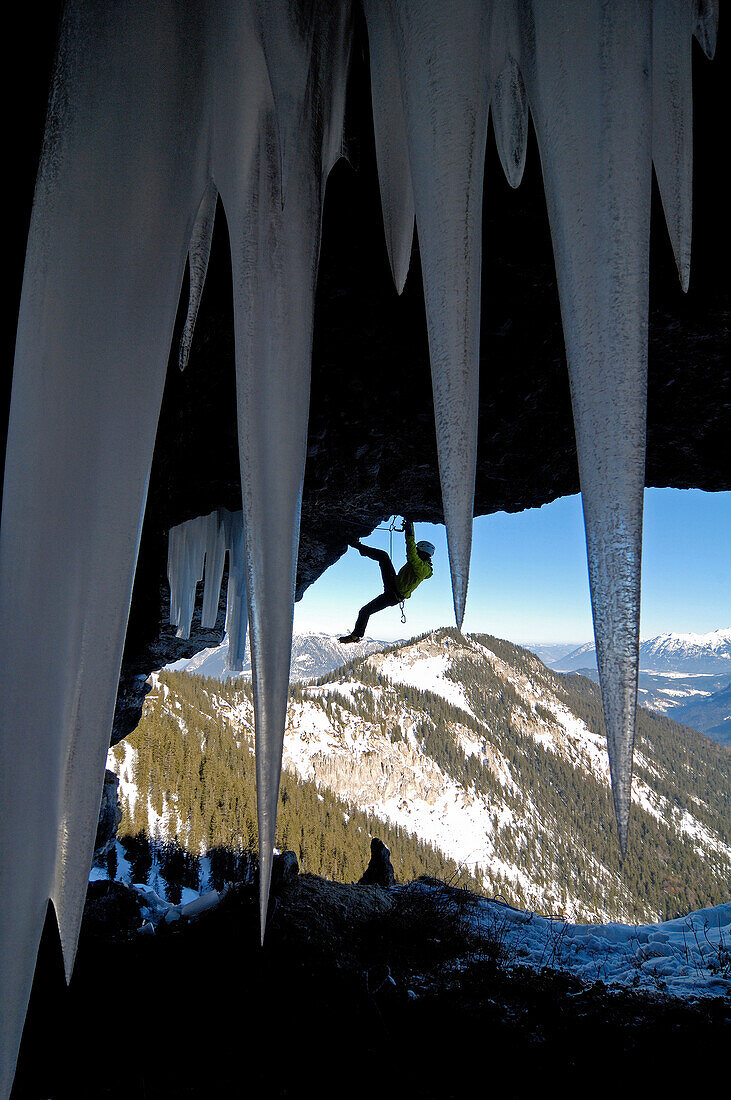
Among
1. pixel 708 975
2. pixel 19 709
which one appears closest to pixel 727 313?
pixel 19 709

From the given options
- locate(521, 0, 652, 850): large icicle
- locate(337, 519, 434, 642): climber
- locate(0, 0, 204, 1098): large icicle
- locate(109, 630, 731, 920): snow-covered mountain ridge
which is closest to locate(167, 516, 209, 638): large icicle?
locate(337, 519, 434, 642): climber

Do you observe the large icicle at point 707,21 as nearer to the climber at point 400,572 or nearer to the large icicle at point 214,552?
the large icicle at point 214,552

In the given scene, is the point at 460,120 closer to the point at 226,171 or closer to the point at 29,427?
the point at 226,171

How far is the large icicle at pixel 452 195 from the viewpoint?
3.05 ft

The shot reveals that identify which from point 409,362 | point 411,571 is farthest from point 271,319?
point 411,571

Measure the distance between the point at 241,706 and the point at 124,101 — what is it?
6495cm

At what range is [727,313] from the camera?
2588 millimetres

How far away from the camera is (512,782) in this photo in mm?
88438

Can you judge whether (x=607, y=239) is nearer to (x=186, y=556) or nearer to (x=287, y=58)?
(x=287, y=58)

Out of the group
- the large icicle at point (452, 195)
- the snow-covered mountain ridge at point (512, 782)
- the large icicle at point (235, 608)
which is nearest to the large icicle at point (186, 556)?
the large icicle at point (235, 608)

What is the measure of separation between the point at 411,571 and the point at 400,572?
0.54 feet

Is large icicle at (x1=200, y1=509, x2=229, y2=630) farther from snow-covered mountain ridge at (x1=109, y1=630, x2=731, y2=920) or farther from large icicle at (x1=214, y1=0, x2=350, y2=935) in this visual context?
snow-covered mountain ridge at (x1=109, y1=630, x2=731, y2=920)

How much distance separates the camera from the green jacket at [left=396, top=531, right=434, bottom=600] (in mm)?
6145

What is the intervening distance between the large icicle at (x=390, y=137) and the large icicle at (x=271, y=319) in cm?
10
